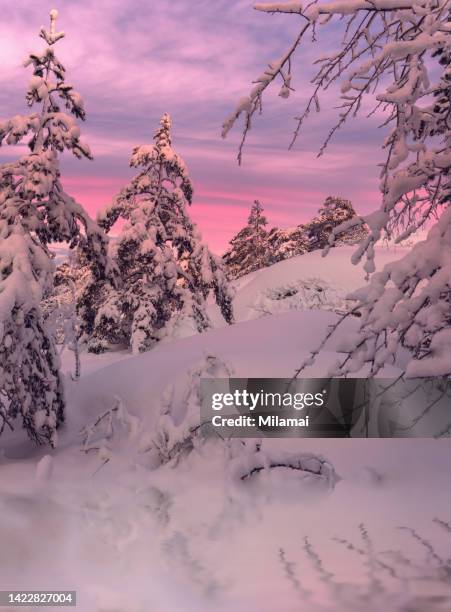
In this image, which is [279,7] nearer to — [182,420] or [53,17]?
[182,420]

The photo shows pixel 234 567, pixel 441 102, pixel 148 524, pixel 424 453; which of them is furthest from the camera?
pixel 424 453

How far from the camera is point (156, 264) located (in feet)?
65.5

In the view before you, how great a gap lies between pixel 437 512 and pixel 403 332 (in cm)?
221

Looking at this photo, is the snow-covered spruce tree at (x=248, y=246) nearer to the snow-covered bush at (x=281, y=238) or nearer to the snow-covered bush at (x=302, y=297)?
the snow-covered bush at (x=281, y=238)

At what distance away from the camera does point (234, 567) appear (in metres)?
4.63

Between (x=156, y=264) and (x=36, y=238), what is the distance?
37.9 ft

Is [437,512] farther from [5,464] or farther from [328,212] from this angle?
[328,212]

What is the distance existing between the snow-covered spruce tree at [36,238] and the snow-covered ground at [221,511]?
0.63 metres

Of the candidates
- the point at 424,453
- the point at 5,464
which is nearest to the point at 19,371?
the point at 5,464

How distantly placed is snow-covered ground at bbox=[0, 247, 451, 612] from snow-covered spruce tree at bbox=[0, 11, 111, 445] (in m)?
0.63

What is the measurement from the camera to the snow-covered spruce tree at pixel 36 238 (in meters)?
7.34
